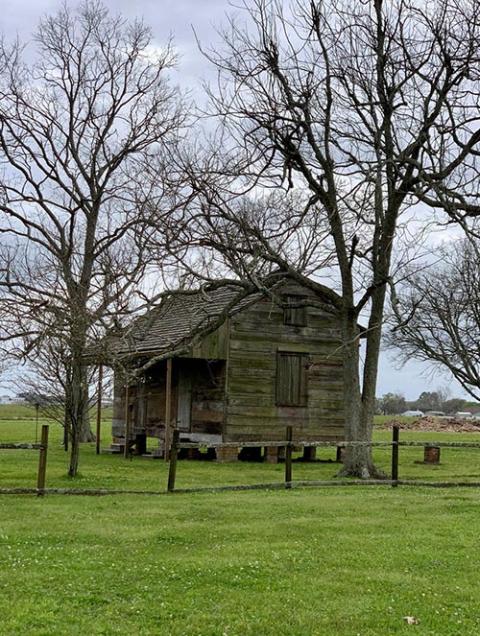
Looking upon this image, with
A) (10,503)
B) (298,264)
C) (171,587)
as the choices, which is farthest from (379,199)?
(171,587)

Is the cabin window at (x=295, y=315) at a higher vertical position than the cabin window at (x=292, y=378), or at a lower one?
higher

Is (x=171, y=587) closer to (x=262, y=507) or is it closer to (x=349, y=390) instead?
(x=262, y=507)

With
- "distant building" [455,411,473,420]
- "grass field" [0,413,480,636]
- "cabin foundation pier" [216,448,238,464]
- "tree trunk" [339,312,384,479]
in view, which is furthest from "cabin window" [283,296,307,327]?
"distant building" [455,411,473,420]

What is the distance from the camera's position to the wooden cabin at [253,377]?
2759cm

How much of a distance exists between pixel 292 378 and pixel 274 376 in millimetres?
780

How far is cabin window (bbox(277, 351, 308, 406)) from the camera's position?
93.9 ft

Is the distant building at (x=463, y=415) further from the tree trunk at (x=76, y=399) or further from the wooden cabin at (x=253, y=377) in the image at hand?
the tree trunk at (x=76, y=399)

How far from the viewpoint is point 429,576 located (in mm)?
9312

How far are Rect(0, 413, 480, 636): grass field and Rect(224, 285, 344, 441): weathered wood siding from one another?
10563mm

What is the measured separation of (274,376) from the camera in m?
28.4

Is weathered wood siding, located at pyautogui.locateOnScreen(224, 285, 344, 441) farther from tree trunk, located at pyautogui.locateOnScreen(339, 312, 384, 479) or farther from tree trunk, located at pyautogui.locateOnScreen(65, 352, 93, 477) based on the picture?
tree trunk, located at pyautogui.locateOnScreen(65, 352, 93, 477)

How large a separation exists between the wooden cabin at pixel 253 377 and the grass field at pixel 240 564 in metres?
10.5

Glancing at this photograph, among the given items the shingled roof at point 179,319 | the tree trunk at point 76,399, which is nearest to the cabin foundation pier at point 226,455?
the shingled roof at point 179,319

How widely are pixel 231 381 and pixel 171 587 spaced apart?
19.2 m
